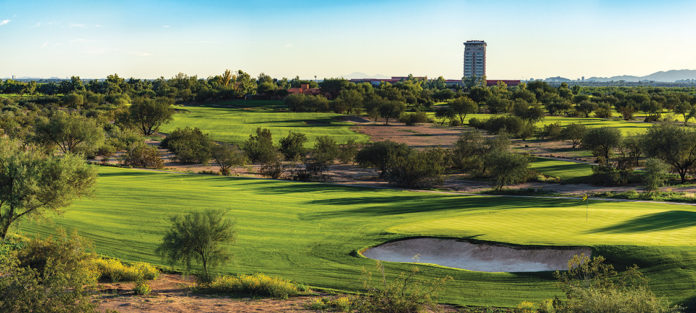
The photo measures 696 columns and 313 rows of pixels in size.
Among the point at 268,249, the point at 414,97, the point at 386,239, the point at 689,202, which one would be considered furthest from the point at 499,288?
the point at 414,97

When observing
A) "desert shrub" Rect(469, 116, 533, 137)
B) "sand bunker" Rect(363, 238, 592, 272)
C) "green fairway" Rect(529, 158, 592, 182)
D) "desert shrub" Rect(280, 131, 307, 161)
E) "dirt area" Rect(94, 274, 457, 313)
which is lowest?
"green fairway" Rect(529, 158, 592, 182)

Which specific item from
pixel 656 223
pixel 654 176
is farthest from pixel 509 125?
pixel 656 223

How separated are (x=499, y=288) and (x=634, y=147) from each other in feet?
178

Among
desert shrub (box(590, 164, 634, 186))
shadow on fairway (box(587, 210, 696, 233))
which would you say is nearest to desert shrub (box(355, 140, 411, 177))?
desert shrub (box(590, 164, 634, 186))

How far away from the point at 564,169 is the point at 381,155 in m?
23.3

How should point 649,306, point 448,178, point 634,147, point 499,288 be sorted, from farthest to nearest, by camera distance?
point 634,147 → point 448,178 → point 499,288 → point 649,306

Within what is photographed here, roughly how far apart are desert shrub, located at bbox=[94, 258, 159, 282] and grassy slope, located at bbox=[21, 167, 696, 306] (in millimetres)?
2139

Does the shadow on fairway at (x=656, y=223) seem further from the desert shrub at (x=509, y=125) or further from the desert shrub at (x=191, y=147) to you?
→ the desert shrub at (x=509, y=125)

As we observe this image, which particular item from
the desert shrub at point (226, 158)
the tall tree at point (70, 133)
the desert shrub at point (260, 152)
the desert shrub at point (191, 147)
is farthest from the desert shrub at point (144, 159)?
the desert shrub at point (260, 152)

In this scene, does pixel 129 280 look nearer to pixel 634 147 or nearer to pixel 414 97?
pixel 634 147

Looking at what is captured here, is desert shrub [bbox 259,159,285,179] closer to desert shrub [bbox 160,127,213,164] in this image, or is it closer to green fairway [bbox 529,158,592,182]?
desert shrub [bbox 160,127,213,164]

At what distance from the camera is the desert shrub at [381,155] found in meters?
61.5

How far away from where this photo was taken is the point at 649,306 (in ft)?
45.3

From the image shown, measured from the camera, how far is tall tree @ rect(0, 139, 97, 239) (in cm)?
2586
